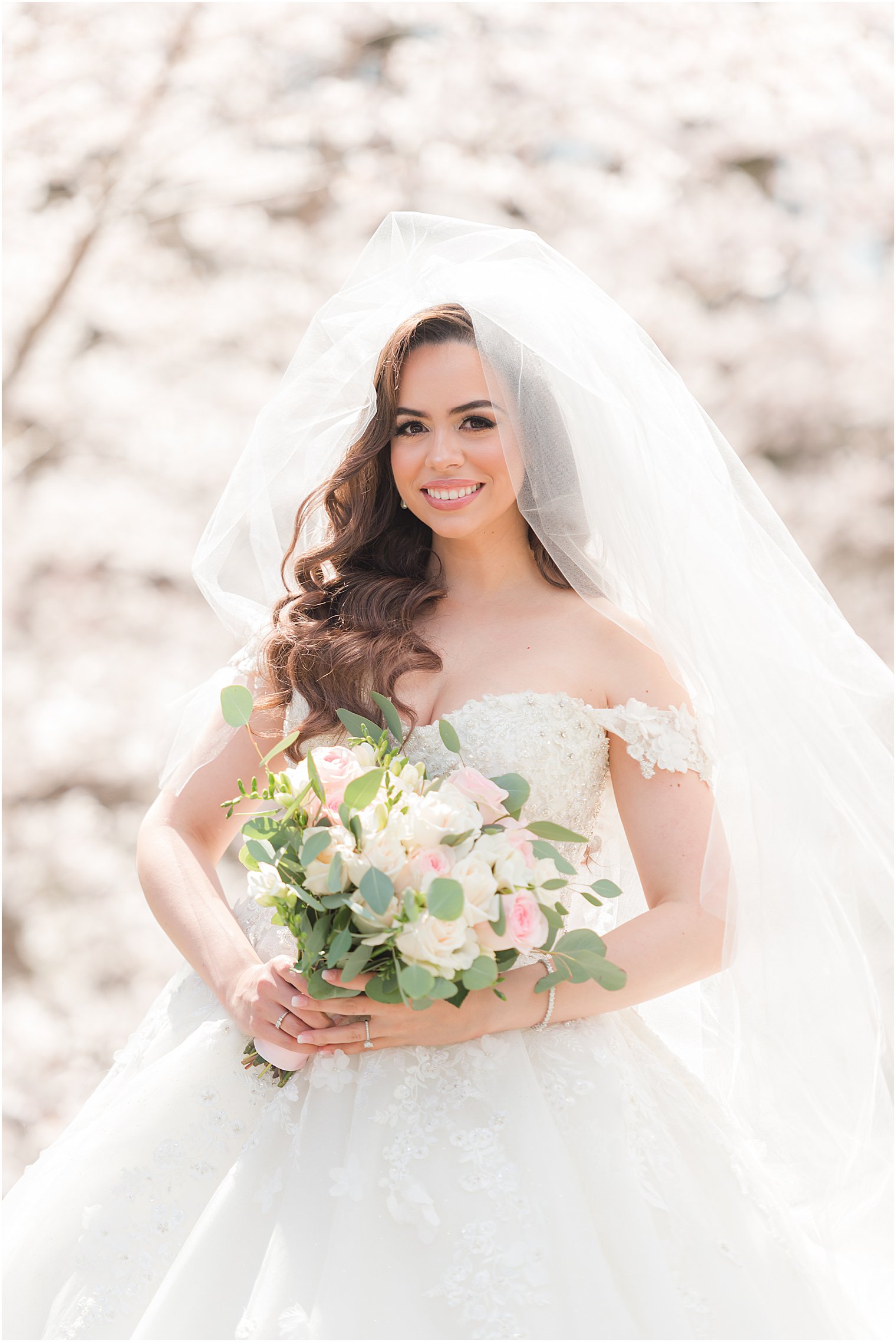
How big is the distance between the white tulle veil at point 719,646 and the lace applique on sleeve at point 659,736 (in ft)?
0.15

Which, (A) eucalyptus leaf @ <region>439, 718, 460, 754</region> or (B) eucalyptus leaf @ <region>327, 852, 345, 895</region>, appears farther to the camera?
(A) eucalyptus leaf @ <region>439, 718, 460, 754</region>

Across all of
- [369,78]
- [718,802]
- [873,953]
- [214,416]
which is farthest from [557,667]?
[369,78]

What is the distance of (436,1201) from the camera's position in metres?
1.85

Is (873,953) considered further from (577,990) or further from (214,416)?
(214,416)

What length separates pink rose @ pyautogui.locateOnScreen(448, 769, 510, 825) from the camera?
6.15 feet

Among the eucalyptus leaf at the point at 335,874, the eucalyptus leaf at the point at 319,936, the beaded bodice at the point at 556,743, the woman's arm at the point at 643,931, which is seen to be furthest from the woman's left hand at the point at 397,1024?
the beaded bodice at the point at 556,743

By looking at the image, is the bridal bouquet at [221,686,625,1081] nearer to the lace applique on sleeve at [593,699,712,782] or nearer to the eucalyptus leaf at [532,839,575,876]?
the eucalyptus leaf at [532,839,575,876]

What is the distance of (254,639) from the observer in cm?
273

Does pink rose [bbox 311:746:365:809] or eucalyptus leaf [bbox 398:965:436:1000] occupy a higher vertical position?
pink rose [bbox 311:746:365:809]

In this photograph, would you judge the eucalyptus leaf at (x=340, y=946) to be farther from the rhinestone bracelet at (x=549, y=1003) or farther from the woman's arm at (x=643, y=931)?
the rhinestone bracelet at (x=549, y=1003)

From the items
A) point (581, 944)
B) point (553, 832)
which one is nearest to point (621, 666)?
point (553, 832)

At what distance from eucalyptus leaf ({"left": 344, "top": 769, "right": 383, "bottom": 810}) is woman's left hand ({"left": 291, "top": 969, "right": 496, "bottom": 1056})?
417mm

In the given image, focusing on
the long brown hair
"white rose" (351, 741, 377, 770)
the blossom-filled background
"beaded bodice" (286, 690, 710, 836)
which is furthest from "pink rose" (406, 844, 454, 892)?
the blossom-filled background

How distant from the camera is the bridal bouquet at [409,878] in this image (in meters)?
1.69
